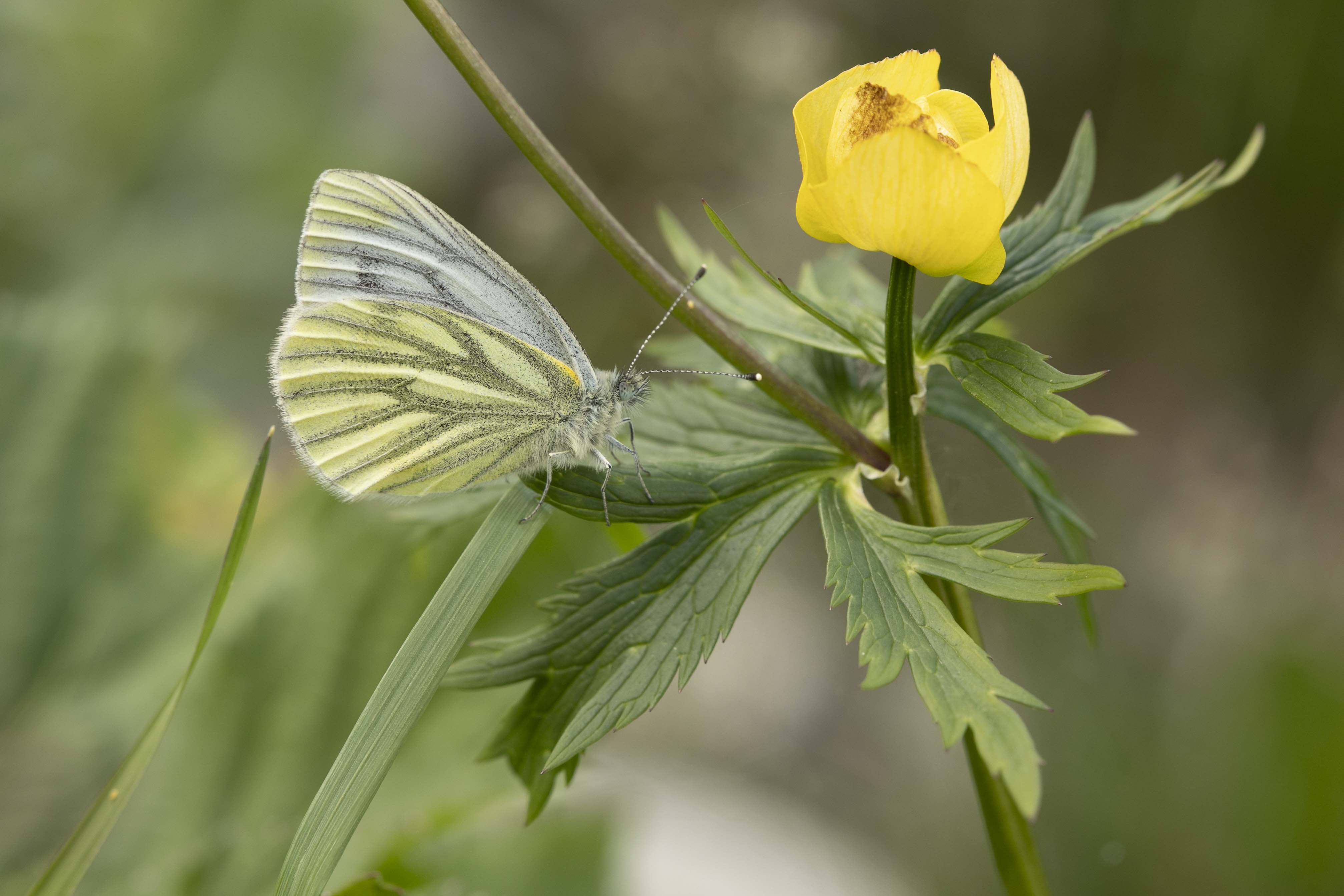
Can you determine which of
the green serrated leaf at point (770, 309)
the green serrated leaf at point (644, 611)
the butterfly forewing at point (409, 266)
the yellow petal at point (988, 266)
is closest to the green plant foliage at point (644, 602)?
the green serrated leaf at point (644, 611)

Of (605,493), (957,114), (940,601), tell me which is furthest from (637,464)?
(957,114)

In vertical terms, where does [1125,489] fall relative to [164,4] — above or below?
below

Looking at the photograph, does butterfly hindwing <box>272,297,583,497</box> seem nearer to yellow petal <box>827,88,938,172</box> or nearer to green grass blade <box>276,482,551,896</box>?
green grass blade <box>276,482,551,896</box>

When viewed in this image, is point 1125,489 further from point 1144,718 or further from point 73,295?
point 73,295

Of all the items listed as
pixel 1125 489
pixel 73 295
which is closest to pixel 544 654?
pixel 73 295

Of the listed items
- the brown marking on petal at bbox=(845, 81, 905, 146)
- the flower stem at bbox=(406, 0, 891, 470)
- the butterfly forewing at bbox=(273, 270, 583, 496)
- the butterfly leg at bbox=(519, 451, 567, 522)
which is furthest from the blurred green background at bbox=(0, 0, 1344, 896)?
the brown marking on petal at bbox=(845, 81, 905, 146)

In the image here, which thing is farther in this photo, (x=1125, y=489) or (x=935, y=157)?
(x=1125, y=489)
